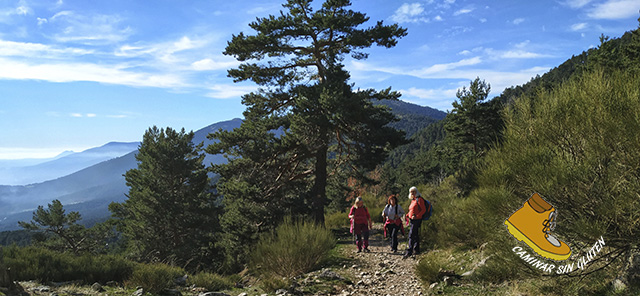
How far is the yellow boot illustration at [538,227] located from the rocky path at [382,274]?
7.12 feet

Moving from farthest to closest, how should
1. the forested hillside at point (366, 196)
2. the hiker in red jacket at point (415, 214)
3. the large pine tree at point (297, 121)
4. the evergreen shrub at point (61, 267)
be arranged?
the large pine tree at point (297, 121) → the hiker in red jacket at point (415, 214) → the evergreen shrub at point (61, 267) → the forested hillside at point (366, 196)

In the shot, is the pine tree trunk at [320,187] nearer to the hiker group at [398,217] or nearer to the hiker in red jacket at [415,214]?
the hiker group at [398,217]

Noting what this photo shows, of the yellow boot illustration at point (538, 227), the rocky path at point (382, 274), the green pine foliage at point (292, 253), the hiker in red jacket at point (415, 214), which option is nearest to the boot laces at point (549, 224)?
the yellow boot illustration at point (538, 227)

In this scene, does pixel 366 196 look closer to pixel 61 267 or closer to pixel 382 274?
pixel 382 274

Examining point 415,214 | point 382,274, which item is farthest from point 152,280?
point 415,214

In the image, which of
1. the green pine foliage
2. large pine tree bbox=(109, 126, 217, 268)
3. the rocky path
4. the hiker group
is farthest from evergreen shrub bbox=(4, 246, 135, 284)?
large pine tree bbox=(109, 126, 217, 268)

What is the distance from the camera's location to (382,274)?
736 centimetres

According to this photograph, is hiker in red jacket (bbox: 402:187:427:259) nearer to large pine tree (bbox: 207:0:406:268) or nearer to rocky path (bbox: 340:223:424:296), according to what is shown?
rocky path (bbox: 340:223:424:296)

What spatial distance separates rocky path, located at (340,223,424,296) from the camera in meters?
6.29

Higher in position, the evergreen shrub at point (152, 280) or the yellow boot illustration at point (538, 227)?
the yellow boot illustration at point (538, 227)

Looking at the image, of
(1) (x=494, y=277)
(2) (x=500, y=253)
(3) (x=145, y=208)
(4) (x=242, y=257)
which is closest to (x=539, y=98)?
(2) (x=500, y=253)

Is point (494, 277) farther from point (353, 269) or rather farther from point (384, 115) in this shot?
point (384, 115)

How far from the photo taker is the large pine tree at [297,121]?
43.4 feet

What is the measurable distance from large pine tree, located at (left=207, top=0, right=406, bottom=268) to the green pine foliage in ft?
15.7
